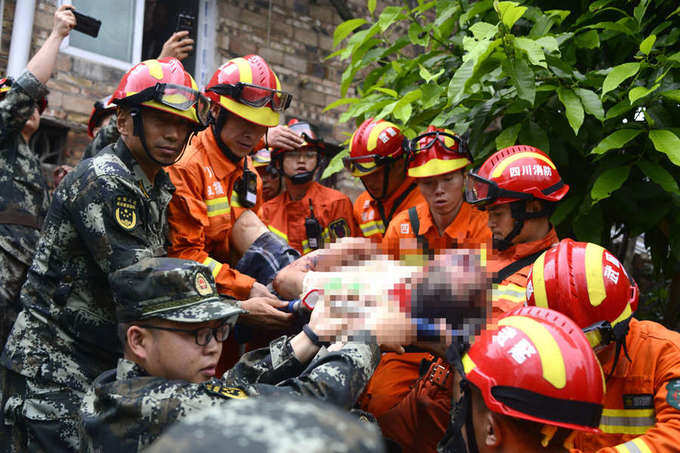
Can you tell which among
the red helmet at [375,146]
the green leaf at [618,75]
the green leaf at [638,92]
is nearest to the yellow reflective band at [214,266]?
the red helmet at [375,146]

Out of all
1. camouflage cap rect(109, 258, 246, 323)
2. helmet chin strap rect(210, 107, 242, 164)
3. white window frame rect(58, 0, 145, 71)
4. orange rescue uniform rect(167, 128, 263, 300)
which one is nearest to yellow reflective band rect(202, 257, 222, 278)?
orange rescue uniform rect(167, 128, 263, 300)

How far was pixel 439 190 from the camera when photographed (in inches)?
154

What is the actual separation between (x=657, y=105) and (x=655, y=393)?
163 cm

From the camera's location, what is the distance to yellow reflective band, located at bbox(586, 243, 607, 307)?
8.07 feet

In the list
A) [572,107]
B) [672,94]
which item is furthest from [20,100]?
[672,94]

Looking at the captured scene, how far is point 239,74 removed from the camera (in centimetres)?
367

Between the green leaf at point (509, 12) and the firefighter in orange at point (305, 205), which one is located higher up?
the green leaf at point (509, 12)

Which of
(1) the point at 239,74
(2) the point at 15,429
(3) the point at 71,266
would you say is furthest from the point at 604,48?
(2) the point at 15,429

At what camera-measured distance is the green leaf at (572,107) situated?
3.23 meters

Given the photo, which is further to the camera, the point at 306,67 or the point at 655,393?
the point at 306,67

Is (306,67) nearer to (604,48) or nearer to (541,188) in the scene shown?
(604,48)

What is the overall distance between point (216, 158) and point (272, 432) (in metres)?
3.06

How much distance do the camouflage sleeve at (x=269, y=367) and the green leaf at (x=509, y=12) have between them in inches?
72.6

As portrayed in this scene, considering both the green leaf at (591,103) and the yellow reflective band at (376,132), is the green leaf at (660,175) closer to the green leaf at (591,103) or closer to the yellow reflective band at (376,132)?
the green leaf at (591,103)
